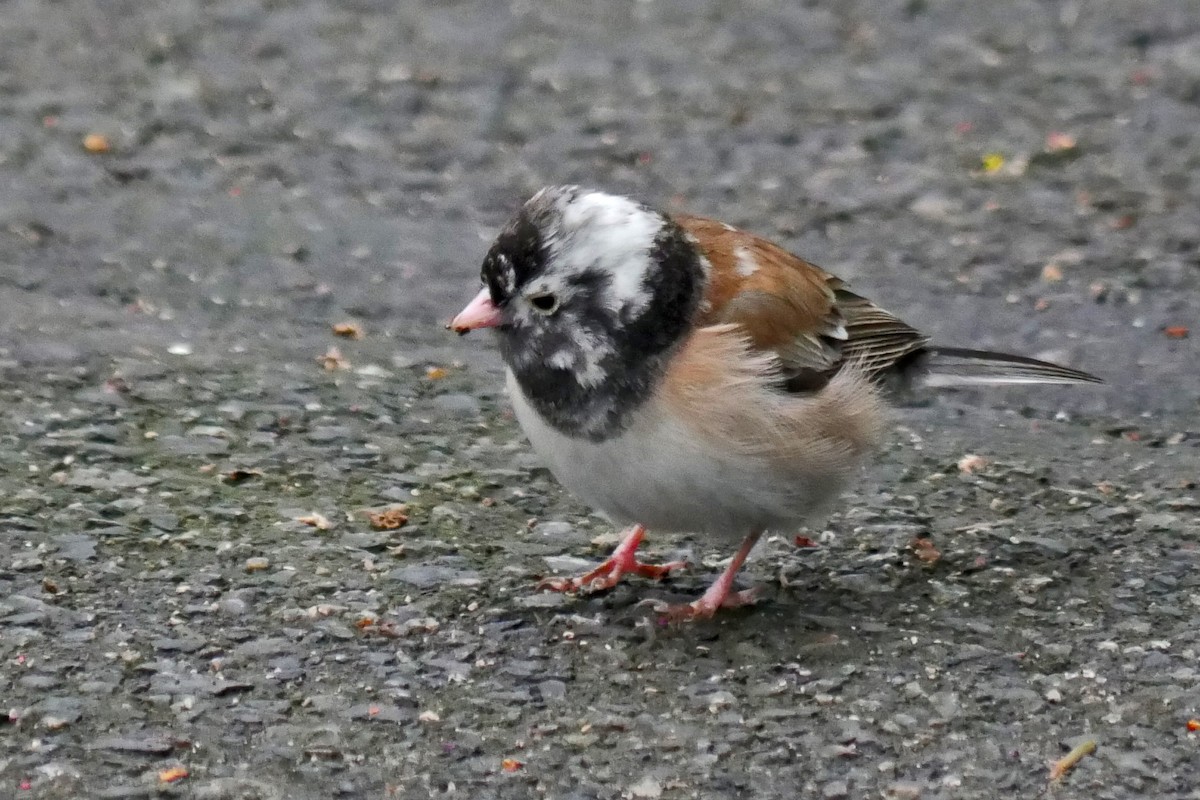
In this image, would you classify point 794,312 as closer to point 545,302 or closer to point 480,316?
point 545,302

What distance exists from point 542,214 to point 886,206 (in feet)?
8.64

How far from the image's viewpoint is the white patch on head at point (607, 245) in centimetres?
351

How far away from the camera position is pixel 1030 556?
3951mm

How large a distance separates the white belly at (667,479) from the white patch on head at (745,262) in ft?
1.75

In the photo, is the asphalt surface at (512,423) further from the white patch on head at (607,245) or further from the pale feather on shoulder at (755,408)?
the white patch on head at (607,245)

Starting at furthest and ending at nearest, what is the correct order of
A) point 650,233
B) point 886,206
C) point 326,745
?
point 886,206 → point 650,233 → point 326,745

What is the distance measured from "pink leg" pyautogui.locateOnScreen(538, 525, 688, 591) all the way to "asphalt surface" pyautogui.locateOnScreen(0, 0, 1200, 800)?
48 mm

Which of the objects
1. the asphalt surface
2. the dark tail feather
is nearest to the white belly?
the asphalt surface

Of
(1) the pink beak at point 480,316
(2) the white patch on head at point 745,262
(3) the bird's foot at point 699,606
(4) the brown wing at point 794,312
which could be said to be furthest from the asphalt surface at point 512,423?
(2) the white patch on head at point 745,262

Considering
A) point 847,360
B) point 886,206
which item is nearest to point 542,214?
point 847,360

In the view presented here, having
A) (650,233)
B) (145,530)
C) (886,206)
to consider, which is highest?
(650,233)

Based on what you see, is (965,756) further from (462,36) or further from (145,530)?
(462,36)

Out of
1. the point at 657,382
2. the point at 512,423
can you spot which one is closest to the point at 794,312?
the point at 657,382

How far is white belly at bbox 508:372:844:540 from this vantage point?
3.42 m
